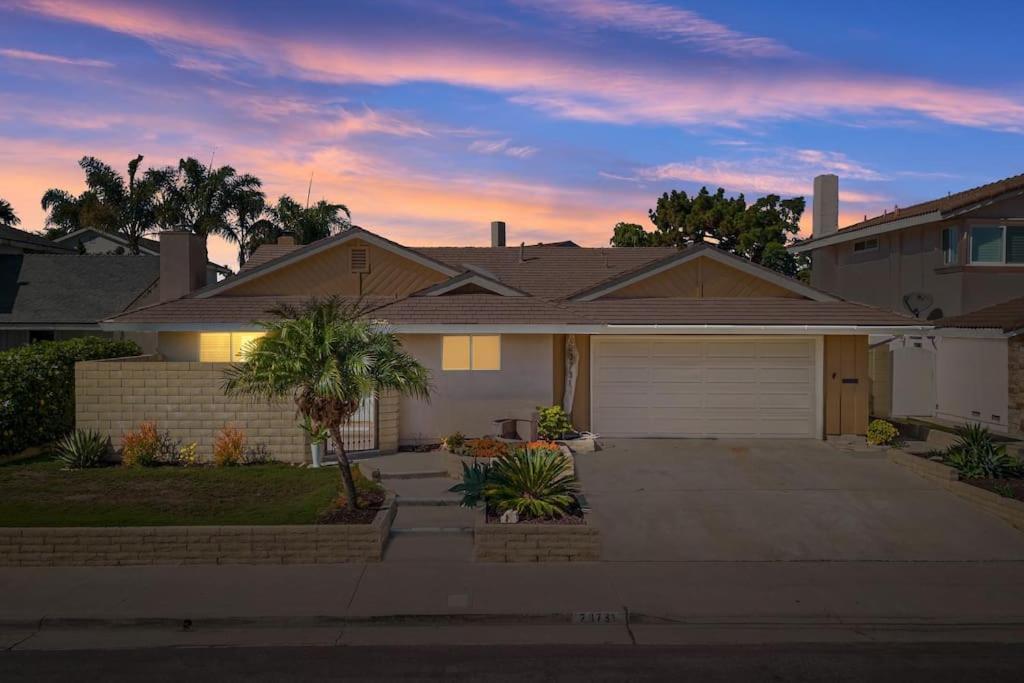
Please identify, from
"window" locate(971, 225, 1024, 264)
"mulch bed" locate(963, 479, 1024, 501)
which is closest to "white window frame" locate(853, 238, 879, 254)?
"window" locate(971, 225, 1024, 264)

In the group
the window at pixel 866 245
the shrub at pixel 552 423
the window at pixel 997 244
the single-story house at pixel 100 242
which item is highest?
the single-story house at pixel 100 242

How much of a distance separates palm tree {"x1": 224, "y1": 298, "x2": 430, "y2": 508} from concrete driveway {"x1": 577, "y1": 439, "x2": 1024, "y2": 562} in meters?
3.56

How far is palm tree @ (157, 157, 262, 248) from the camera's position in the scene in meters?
45.4

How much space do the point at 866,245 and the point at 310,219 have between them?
27113 mm

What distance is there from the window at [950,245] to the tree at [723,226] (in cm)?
2396

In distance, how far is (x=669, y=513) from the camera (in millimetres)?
12680

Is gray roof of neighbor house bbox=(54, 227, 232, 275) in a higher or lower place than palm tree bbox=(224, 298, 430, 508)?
higher

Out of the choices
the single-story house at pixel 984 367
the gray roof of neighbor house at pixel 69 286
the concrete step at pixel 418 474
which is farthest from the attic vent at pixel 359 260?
the single-story house at pixel 984 367

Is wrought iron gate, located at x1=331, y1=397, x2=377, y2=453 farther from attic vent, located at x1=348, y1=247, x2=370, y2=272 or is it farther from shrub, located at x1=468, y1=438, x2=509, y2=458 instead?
attic vent, located at x1=348, y1=247, x2=370, y2=272

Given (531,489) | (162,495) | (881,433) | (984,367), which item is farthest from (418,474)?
(984,367)

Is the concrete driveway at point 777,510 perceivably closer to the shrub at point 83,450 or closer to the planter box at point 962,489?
the planter box at point 962,489

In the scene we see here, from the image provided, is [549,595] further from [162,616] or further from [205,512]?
[205,512]

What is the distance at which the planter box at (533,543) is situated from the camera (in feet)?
34.8

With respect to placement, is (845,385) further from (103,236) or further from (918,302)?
(103,236)
